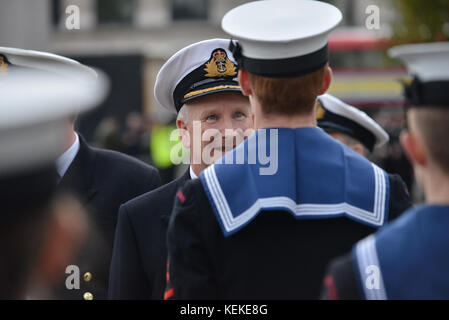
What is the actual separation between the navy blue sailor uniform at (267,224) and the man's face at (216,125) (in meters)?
0.91

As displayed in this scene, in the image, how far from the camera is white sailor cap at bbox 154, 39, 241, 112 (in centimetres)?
310

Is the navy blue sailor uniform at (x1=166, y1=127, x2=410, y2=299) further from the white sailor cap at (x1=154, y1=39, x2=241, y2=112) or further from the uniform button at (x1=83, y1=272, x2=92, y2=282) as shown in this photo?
the uniform button at (x1=83, y1=272, x2=92, y2=282)

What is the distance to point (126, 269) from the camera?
9.12 ft

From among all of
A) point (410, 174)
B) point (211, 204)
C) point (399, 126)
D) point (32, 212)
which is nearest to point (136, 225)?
point (211, 204)

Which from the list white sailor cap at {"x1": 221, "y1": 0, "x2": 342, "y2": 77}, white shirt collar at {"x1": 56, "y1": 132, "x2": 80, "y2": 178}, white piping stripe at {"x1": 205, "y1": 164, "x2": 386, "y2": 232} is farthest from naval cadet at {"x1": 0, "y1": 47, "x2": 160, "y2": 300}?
white piping stripe at {"x1": 205, "y1": 164, "x2": 386, "y2": 232}

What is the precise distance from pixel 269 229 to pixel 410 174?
12.4m

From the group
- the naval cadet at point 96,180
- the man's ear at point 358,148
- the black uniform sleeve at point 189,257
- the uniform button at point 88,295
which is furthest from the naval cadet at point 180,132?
the man's ear at point 358,148

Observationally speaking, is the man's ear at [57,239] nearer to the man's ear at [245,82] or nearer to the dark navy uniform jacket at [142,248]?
the man's ear at [245,82]

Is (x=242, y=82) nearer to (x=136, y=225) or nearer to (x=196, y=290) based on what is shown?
(x=196, y=290)

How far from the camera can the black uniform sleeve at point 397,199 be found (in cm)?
207

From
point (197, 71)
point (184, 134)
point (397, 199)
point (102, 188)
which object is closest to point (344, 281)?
point (397, 199)

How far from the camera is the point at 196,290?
198cm

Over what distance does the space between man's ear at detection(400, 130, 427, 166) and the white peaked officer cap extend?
2.43 feet

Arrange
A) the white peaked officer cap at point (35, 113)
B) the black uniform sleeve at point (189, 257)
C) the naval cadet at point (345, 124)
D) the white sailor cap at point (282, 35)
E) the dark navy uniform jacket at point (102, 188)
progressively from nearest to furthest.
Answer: the white peaked officer cap at point (35, 113) < the black uniform sleeve at point (189, 257) < the white sailor cap at point (282, 35) < the dark navy uniform jacket at point (102, 188) < the naval cadet at point (345, 124)
